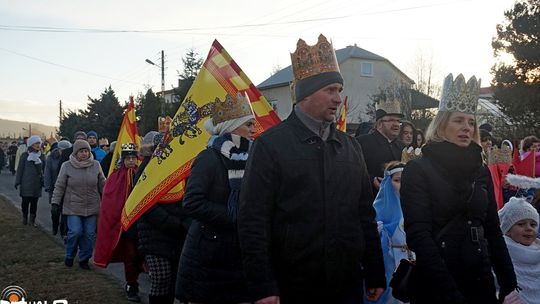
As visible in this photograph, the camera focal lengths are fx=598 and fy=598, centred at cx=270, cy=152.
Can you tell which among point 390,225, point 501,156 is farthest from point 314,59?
point 501,156

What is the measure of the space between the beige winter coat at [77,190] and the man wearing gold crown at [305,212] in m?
6.22

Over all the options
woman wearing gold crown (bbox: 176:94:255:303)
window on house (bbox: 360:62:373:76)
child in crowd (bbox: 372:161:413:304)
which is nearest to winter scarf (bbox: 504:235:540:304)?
child in crowd (bbox: 372:161:413:304)

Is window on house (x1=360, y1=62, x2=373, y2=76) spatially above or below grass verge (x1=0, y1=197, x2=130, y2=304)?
above

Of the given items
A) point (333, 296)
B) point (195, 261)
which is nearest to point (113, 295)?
point (195, 261)

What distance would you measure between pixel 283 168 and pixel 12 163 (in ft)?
107

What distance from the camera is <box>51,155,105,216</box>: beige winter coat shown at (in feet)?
28.5

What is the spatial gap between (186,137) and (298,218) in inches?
101

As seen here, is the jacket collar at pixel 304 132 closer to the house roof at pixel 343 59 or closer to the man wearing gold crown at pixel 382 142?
the man wearing gold crown at pixel 382 142

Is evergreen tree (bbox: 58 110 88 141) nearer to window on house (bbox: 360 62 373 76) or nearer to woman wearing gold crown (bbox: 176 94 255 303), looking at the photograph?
window on house (bbox: 360 62 373 76)

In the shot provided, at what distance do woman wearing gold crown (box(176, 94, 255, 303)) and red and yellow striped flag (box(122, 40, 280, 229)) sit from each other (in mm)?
1095

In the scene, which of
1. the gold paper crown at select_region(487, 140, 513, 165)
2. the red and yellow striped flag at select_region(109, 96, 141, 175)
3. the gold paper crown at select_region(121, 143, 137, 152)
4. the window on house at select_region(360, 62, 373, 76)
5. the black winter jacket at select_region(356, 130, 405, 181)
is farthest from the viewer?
the window on house at select_region(360, 62, 373, 76)

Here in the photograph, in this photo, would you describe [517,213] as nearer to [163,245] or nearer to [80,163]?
[163,245]

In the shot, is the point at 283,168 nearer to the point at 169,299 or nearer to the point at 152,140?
the point at 169,299

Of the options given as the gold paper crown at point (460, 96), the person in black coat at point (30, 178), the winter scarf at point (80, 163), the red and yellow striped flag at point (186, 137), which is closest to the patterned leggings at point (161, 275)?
the red and yellow striped flag at point (186, 137)
